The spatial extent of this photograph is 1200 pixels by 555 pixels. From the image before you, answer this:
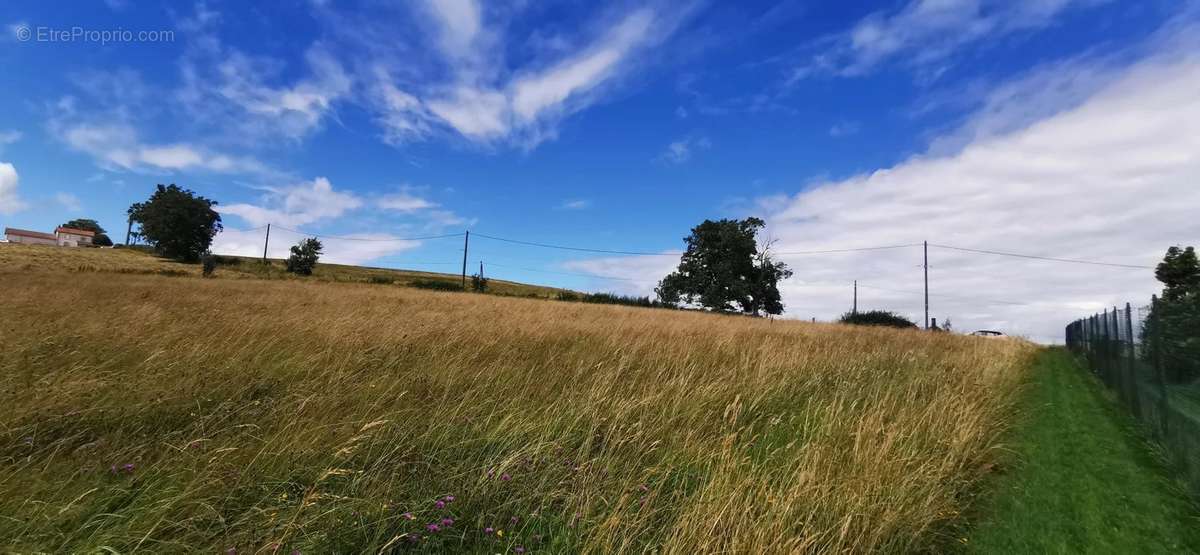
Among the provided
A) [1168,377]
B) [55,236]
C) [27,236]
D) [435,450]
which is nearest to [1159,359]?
[1168,377]

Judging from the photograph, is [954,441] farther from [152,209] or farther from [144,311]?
[152,209]

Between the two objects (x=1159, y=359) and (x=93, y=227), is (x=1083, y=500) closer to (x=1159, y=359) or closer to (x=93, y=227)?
(x=1159, y=359)

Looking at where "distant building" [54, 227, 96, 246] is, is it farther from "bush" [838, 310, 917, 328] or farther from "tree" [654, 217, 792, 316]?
"bush" [838, 310, 917, 328]

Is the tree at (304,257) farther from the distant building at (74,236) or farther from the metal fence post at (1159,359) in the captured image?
the distant building at (74,236)

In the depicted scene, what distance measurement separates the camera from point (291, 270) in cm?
5872

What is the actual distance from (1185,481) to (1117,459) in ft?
2.32

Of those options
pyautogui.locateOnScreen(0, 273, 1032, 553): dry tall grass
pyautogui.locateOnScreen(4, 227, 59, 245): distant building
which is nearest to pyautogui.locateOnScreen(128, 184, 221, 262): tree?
pyautogui.locateOnScreen(4, 227, 59, 245): distant building

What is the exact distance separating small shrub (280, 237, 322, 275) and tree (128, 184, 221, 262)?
87.0ft

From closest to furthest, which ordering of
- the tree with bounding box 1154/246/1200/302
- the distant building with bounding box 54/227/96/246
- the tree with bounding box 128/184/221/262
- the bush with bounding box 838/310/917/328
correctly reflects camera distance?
the tree with bounding box 1154/246/1200/302
the bush with bounding box 838/310/917/328
the tree with bounding box 128/184/221/262
the distant building with bounding box 54/227/96/246

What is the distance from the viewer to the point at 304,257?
58344mm

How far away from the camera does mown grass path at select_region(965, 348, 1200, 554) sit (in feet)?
11.6

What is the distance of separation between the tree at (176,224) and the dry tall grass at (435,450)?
8690 cm

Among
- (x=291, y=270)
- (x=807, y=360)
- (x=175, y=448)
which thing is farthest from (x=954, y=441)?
(x=291, y=270)

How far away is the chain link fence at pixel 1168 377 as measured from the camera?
498 cm
